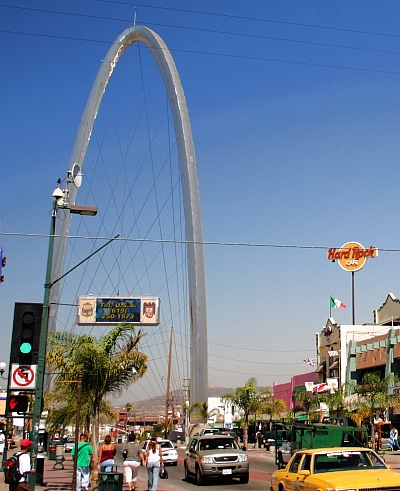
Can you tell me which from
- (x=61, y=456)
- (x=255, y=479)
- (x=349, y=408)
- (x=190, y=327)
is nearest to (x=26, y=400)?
(x=255, y=479)

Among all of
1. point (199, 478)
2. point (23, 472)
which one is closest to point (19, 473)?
point (23, 472)

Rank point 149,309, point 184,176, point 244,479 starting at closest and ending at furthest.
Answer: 1. point 244,479
2. point 184,176
3. point 149,309

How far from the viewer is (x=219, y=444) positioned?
26.5 metres

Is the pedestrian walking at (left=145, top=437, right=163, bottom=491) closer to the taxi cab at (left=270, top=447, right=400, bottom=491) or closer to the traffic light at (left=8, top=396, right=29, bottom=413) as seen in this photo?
the traffic light at (left=8, top=396, right=29, bottom=413)

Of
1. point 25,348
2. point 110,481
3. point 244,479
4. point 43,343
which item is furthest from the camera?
point 244,479

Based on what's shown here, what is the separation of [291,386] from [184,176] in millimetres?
40858

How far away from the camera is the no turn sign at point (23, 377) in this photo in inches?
704

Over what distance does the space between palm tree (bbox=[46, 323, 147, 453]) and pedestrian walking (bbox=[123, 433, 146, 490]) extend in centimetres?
350

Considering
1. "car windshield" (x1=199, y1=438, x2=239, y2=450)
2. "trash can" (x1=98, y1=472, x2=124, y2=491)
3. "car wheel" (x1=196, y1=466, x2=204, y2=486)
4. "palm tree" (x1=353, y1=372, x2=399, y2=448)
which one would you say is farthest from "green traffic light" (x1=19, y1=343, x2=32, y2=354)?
"palm tree" (x1=353, y1=372, x2=399, y2=448)

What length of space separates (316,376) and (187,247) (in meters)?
31.3

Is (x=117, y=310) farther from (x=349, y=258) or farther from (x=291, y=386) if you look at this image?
(x=291, y=386)

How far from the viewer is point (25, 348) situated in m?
17.8

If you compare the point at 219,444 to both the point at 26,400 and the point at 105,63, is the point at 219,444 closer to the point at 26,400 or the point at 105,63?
the point at 26,400

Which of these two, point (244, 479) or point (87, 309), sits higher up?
point (87, 309)
